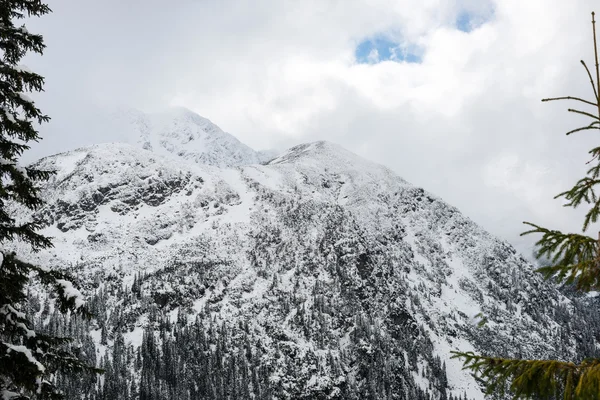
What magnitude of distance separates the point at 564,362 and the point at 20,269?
11.6 metres

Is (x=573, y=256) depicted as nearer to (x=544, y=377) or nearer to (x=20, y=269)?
(x=544, y=377)

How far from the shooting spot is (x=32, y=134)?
11750mm

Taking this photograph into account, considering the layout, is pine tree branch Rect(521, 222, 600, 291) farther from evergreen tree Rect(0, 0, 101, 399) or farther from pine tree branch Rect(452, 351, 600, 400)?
evergreen tree Rect(0, 0, 101, 399)

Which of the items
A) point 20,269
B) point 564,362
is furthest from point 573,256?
point 20,269

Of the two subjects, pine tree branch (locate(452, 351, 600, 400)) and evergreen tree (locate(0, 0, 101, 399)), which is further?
evergreen tree (locate(0, 0, 101, 399))

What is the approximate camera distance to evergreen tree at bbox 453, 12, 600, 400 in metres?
7.13

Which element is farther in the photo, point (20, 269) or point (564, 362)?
point (20, 269)

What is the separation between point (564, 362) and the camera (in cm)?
732

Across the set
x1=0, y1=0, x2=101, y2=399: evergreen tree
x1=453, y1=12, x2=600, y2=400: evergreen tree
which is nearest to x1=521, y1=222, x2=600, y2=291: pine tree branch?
x1=453, y1=12, x2=600, y2=400: evergreen tree

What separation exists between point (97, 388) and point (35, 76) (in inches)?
8502

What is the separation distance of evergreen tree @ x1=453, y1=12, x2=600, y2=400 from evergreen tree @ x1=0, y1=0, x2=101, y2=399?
9.11 meters

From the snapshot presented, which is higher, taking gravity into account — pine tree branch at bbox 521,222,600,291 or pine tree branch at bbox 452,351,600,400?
pine tree branch at bbox 521,222,600,291

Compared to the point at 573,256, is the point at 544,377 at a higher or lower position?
lower

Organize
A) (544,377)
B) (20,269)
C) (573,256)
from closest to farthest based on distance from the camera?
(544,377) → (573,256) → (20,269)
